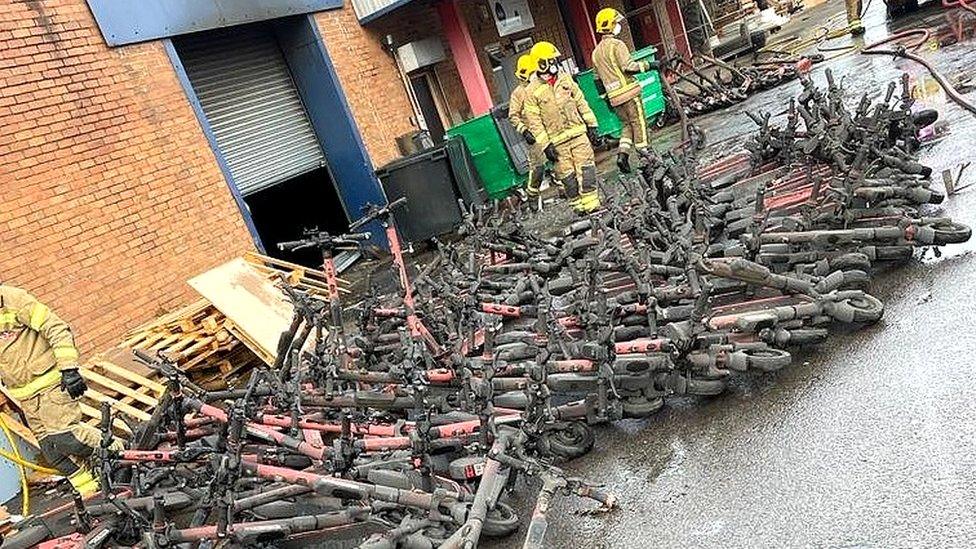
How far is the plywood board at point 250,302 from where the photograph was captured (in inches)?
299

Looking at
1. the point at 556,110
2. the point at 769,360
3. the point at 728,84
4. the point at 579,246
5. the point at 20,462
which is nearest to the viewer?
the point at 769,360

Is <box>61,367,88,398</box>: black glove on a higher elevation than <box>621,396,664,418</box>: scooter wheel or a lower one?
higher

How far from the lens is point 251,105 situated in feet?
38.0

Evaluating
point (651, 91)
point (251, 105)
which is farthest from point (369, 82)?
point (651, 91)

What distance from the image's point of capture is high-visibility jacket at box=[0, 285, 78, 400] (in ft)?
19.5

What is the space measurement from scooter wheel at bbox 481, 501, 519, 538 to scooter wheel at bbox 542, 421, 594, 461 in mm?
590

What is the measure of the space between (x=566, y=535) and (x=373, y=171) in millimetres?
9546

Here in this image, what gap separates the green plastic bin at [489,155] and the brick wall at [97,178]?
425 cm

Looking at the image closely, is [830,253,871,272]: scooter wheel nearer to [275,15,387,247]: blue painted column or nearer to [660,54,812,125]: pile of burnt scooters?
[275,15,387,247]: blue painted column

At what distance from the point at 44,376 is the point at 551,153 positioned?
6.59m

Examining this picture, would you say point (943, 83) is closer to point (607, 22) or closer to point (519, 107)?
point (519, 107)

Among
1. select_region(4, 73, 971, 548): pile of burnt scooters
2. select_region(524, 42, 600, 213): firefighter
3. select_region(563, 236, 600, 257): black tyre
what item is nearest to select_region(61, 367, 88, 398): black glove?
select_region(4, 73, 971, 548): pile of burnt scooters

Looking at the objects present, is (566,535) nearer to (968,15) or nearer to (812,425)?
(812,425)

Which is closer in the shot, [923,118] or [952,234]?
[952,234]
